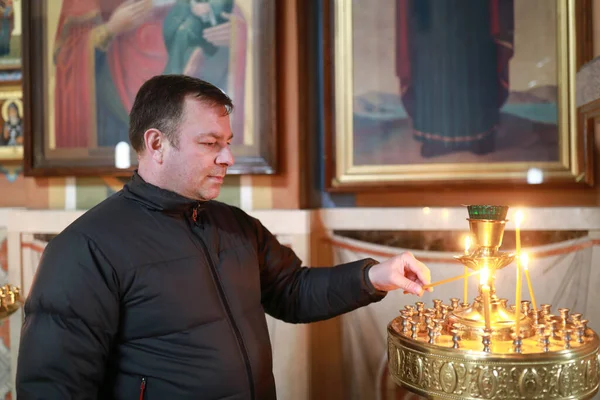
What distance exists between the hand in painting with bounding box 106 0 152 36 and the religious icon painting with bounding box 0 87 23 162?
70 centimetres

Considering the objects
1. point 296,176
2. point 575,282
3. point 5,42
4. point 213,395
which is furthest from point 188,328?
point 5,42

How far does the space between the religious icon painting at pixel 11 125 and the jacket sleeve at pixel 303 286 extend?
67.9 inches

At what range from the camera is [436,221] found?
2424 mm

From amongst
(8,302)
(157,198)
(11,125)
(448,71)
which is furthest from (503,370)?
(11,125)

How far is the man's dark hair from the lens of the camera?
1.51 metres

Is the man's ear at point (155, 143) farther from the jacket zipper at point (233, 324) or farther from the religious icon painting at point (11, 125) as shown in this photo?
the religious icon painting at point (11, 125)

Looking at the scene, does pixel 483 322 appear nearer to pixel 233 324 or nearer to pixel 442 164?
pixel 233 324

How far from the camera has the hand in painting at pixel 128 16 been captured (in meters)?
2.56

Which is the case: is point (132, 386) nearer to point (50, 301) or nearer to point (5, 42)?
point (50, 301)

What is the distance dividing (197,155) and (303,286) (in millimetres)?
597

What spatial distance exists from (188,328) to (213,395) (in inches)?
7.4

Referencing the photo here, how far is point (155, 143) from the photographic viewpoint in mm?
1526

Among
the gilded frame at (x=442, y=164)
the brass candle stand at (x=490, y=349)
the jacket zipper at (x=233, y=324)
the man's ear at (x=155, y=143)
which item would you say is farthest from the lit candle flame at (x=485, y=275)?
the gilded frame at (x=442, y=164)

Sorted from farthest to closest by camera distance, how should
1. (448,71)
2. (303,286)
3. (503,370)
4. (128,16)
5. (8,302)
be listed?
(128,16)
(448,71)
(8,302)
(303,286)
(503,370)
